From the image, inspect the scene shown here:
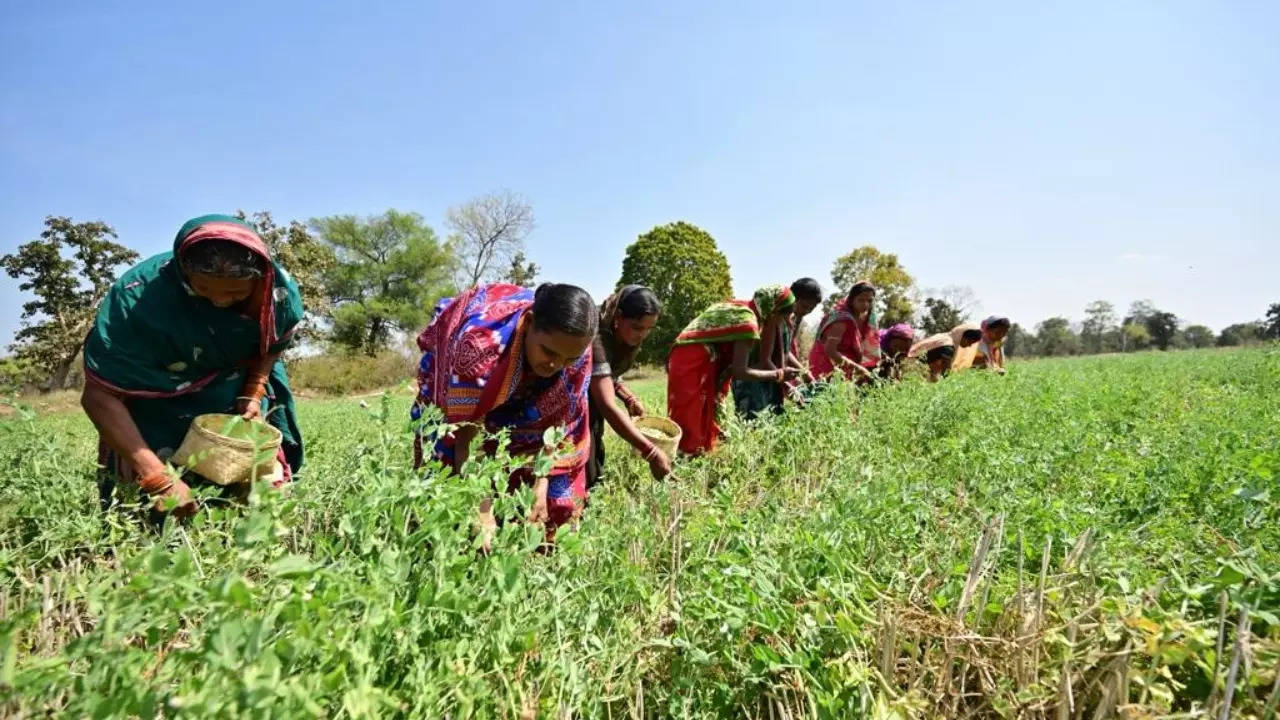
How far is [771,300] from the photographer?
4.32 m

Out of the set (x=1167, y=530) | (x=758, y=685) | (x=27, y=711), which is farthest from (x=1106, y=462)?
(x=27, y=711)

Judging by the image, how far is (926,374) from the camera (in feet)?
25.1

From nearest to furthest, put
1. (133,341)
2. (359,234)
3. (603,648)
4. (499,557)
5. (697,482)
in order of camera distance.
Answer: (499,557), (603,648), (133,341), (697,482), (359,234)

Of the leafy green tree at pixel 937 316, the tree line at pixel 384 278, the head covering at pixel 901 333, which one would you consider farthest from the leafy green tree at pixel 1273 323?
the head covering at pixel 901 333

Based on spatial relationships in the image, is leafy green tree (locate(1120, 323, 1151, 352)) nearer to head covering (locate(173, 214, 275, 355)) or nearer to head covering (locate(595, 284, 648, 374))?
head covering (locate(595, 284, 648, 374))

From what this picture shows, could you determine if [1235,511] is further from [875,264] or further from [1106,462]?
[875,264]

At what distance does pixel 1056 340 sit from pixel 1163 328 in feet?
26.8

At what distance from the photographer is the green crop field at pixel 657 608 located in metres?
0.74

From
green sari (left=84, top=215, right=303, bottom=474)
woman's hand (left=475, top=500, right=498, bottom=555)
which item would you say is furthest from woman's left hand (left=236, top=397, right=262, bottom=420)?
woman's hand (left=475, top=500, right=498, bottom=555)

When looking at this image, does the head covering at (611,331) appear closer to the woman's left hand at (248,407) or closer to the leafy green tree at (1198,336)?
the woman's left hand at (248,407)

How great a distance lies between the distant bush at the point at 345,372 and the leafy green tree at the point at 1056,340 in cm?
4634

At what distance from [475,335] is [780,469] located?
1.82 meters

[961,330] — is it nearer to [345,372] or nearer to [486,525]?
[486,525]

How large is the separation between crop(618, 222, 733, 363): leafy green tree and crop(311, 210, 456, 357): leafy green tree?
1487 centimetres
